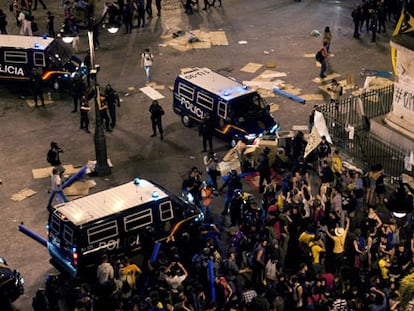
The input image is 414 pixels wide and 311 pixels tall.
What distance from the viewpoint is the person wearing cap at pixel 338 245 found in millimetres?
19219

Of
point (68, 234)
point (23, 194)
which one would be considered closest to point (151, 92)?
point (23, 194)

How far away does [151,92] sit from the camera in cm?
3184

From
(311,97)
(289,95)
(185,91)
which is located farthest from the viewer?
(289,95)

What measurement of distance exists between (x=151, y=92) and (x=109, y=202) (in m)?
12.4

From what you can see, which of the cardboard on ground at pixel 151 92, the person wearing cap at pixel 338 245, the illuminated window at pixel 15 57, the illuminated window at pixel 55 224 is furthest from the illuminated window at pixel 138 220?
the illuminated window at pixel 15 57

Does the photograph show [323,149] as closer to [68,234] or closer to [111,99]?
[111,99]

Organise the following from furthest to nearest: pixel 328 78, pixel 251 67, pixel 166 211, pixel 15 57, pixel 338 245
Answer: pixel 251 67 → pixel 328 78 → pixel 15 57 → pixel 166 211 → pixel 338 245

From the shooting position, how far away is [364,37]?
3725 cm

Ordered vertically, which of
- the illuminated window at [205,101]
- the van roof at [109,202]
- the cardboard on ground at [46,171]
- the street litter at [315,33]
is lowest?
the cardboard on ground at [46,171]

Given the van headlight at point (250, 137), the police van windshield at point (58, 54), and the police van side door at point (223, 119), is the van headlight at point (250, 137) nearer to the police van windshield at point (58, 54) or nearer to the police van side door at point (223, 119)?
the police van side door at point (223, 119)

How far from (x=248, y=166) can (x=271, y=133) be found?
202cm

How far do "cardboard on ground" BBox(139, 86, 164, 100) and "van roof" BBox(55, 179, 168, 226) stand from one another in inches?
428

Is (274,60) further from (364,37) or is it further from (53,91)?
(53,91)

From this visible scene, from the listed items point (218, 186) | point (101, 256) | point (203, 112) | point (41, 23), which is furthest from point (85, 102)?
point (41, 23)
